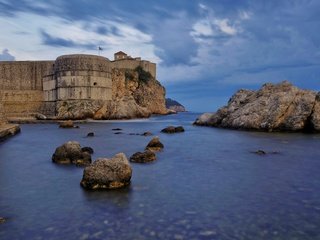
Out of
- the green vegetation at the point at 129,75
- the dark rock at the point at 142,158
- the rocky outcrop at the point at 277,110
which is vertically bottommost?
the dark rock at the point at 142,158

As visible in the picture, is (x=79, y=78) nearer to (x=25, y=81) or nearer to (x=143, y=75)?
(x=25, y=81)

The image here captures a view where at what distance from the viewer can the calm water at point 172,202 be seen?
5.58m

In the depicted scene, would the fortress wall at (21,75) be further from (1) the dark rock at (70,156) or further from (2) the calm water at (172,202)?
(1) the dark rock at (70,156)

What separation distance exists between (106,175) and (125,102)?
38.4 meters

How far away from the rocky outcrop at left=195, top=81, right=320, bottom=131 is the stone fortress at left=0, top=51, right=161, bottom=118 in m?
20.1

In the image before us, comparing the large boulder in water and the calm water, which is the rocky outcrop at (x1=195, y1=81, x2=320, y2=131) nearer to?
the calm water

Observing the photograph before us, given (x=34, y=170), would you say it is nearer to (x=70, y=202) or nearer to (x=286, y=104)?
(x=70, y=202)

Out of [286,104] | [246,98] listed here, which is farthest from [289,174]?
[246,98]

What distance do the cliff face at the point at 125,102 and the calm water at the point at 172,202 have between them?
30.6 metres

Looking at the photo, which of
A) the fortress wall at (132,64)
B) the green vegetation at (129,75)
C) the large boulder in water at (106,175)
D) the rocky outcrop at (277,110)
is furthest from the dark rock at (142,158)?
the fortress wall at (132,64)

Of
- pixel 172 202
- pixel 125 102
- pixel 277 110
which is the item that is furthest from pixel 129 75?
pixel 172 202

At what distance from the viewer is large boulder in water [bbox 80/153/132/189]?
818cm

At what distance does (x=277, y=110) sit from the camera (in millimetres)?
24938

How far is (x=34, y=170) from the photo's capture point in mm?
10773
